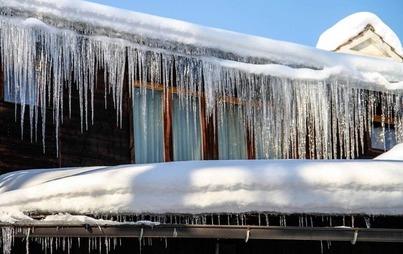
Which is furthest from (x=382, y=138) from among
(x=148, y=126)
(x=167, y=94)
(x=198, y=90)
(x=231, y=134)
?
(x=148, y=126)

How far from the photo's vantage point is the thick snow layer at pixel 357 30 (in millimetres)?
13938

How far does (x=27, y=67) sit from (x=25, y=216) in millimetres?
2468

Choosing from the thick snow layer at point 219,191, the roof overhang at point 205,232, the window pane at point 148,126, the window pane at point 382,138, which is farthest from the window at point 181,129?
the roof overhang at point 205,232

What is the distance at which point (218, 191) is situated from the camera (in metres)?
7.18

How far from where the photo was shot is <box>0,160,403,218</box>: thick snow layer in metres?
7.15

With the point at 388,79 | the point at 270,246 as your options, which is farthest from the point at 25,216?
the point at 388,79

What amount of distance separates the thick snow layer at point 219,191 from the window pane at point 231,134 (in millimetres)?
2997

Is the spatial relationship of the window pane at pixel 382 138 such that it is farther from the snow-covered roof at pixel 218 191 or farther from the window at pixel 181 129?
the snow-covered roof at pixel 218 191

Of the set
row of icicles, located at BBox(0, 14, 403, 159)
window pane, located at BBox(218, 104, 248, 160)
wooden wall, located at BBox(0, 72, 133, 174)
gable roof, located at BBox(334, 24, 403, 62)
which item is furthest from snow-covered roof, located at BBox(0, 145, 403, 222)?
gable roof, located at BBox(334, 24, 403, 62)

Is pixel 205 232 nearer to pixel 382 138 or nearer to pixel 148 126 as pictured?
pixel 148 126

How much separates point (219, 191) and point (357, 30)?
24.3 ft

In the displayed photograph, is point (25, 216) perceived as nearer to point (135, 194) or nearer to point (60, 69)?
point (135, 194)

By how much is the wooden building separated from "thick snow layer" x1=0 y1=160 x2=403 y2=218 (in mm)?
635

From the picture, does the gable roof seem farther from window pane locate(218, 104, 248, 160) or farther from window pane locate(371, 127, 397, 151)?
window pane locate(218, 104, 248, 160)
